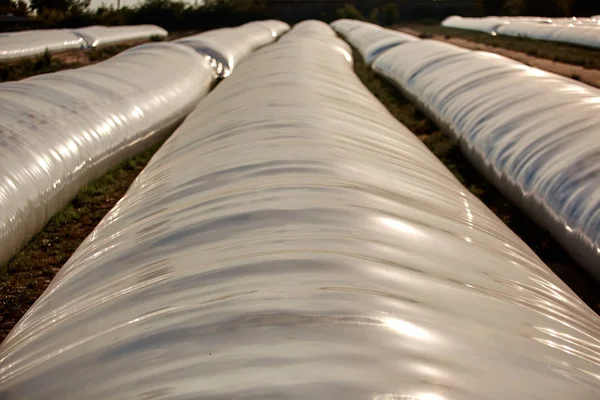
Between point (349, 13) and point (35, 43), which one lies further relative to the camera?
point (349, 13)

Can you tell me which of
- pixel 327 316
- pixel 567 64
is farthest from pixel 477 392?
pixel 567 64

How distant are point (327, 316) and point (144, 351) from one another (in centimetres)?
67

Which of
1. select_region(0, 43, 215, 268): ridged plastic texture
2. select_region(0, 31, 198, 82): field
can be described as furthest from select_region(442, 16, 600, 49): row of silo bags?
select_region(0, 31, 198, 82): field

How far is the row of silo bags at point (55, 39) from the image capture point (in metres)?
22.7

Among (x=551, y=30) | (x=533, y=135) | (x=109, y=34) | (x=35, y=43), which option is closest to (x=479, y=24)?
(x=551, y=30)

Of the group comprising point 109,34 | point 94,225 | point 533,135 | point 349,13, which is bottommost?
point 349,13

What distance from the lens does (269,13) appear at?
5194 centimetres

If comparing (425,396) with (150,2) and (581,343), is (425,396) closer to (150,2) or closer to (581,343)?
(581,343)

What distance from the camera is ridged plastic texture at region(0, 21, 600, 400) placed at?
2387 millimetres

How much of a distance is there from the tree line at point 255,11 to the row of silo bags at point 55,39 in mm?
9197

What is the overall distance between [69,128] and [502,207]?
478 cm

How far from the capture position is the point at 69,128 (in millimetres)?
8078

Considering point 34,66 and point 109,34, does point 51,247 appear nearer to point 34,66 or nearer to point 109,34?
point 34,66

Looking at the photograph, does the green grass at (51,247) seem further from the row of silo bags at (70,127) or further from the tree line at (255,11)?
the tree line at (255,11)
